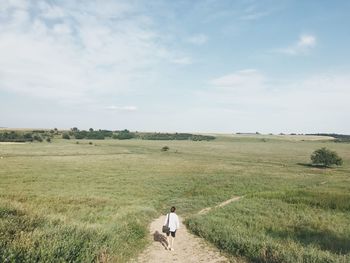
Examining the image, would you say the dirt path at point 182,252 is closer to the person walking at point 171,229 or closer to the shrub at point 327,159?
the person walking at point 171,229

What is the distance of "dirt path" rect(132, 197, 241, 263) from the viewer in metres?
16.3

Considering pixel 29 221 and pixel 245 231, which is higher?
pixel 29 221

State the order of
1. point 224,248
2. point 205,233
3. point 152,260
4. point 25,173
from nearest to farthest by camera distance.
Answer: point 152,260 < point 224,248 < point 205,233 < point 25,173

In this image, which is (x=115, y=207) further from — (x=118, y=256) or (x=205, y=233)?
(x=118, y=256)

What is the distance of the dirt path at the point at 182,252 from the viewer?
16.3 meters

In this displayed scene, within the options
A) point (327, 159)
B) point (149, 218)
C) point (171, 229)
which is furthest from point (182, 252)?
point (327, 159)

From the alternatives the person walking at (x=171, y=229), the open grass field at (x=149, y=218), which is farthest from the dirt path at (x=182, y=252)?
the open grass field at (x=149, y=218)

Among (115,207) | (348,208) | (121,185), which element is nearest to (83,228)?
(115,207)

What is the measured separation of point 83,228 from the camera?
16.9 meters

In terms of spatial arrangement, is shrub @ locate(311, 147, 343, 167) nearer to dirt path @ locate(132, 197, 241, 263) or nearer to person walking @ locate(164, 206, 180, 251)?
dirt path @ locate(132, 197, 241, 263)

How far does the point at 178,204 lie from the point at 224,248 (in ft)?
45.0

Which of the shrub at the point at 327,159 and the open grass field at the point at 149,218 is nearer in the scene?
the open grass field at the point at 149,218

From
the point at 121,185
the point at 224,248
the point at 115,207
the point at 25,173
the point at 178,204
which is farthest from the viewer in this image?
the point at 25,173

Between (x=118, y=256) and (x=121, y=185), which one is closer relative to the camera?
(x=118, y=256)
